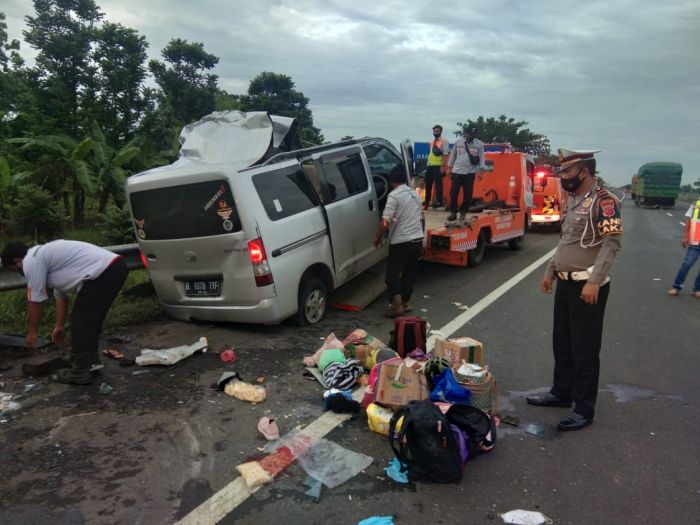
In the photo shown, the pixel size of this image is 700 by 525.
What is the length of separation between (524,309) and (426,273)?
232 cm

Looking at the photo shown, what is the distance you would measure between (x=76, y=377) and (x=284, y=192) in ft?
8.86

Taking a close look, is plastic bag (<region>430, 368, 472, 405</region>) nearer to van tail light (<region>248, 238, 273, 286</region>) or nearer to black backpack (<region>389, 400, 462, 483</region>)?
black backpack (<region>389, 400, 462, 483</region>)

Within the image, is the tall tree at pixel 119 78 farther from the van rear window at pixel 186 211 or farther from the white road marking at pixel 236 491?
the white road marking at pixel 236 491

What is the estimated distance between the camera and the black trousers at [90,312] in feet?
13.7

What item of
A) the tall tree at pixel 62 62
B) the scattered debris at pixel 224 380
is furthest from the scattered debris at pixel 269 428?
the tall tree at pixel 62 62

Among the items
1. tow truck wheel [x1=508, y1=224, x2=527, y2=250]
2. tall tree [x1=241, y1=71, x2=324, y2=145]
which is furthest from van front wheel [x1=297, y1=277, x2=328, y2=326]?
tall tree [x1=241, y1=71, x2=324, y2=145]

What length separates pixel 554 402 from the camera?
4.00 m

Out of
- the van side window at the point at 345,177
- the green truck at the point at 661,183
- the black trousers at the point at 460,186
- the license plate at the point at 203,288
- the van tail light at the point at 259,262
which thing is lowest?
the green truck at the point at 661,183

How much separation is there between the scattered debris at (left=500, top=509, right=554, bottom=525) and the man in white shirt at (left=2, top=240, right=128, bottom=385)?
3.50m

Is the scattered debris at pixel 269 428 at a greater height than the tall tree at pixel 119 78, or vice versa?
the tall tree at pixel 119 78

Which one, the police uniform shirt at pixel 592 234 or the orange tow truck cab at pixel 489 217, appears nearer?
the police uniform shirt at pixel 592 234

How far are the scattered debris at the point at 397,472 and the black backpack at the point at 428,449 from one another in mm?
41

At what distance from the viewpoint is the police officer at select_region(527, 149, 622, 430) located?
11.3 feet

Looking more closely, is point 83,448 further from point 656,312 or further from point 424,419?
point 656,312
